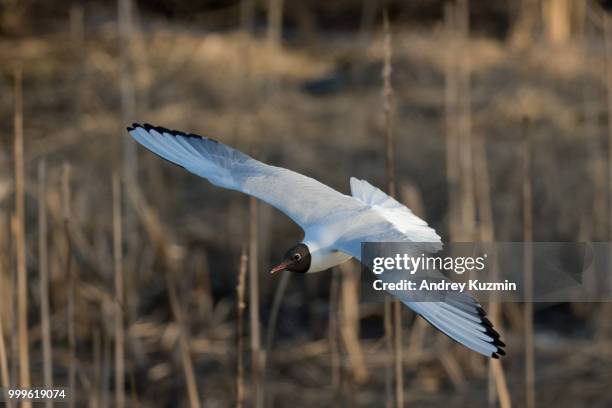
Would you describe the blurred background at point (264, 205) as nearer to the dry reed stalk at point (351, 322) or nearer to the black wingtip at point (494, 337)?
the dry reed stalk at point (351, 322)

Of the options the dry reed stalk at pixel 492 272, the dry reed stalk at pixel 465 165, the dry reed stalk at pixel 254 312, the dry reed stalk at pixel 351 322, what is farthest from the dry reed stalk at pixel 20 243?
the dry reed stalk at pixel 351 322

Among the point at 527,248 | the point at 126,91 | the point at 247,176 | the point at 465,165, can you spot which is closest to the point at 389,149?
the point at 247,176

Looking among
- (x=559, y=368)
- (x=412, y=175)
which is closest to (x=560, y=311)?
(x=559, y=368)

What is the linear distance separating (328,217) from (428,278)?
0.28 m

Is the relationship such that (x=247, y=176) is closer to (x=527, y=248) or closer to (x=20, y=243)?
(x=20, y=243)

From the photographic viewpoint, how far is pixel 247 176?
2.63 meters

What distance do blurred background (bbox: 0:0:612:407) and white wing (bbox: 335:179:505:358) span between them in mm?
140

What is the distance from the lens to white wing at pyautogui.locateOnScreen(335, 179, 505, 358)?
6.75 ft

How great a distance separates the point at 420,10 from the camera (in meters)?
7.36

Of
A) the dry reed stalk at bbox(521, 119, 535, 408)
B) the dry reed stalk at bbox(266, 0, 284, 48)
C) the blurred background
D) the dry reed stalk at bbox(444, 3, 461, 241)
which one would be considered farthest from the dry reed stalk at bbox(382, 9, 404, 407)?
the dry reed stalk at bbox(266, 0, 284, 48)

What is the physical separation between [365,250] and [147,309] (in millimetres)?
2299

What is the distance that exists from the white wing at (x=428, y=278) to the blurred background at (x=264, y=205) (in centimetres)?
14

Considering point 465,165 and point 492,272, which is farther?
point 465,165

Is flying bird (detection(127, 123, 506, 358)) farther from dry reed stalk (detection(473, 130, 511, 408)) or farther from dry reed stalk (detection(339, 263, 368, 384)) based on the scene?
dry reed stalk (detection(339, 263, 368, 384))
